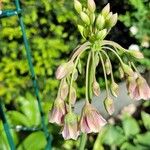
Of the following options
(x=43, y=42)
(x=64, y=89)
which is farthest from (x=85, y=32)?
(x=43, y=42)

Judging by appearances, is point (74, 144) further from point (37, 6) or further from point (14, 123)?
point (37, 6)

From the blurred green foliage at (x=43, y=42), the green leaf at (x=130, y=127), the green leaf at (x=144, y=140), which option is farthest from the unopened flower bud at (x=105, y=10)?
the blurred green foliage at (x=43, y=42)

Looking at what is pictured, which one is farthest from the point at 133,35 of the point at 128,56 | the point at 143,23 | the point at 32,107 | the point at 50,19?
the point at 128,56

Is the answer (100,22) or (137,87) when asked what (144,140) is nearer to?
(137,87)

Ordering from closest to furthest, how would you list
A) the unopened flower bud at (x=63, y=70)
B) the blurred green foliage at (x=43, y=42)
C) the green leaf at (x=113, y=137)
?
the unopened flower bud at (x=63, y=70) < the green leaf at (x=113, y=137) < the blurred green foliage at (x=43, y=42)

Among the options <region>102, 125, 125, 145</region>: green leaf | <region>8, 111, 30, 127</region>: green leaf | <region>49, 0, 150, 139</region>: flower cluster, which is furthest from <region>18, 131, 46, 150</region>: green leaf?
<region>49, 0, 150, 139</region>: flower cluster

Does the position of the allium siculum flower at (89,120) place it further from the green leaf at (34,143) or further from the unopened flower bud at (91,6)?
the green leaf at (34,143)
